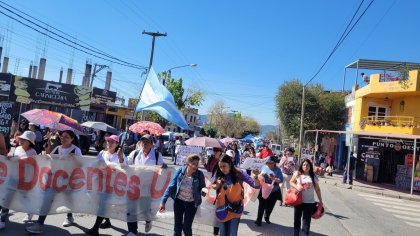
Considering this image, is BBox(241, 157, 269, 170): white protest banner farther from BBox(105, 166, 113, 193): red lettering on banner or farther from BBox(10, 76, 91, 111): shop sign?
BBox(10, 76, 91, 111): shop sign

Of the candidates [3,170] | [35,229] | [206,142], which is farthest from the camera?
[206,142]

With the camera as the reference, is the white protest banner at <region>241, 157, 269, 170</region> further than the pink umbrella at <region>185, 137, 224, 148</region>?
No

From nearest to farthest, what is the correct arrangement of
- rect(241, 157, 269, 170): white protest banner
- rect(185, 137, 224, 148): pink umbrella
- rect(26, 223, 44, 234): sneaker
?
rect(26, 223, 44, 234): sneaker → rect(241, 157, 269, 170): white protest banner → rect(185, 137, 224, 148): pink umbrella

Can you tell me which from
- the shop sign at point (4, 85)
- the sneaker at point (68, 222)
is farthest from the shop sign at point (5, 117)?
the sneaker at point (68, 222)

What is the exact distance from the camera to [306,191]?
24.0 feet

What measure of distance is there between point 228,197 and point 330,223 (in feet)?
18.7

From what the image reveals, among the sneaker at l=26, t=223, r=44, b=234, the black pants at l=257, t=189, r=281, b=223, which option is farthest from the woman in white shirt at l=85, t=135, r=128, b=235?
the black pants at l=257, t=189, r=281, b=223

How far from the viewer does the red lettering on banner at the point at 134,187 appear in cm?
721

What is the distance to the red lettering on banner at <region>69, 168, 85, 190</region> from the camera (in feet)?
23.5

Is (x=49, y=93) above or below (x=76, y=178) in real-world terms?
above

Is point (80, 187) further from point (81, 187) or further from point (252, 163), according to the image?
point (252, 163)

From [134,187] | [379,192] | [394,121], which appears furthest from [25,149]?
[394,121]

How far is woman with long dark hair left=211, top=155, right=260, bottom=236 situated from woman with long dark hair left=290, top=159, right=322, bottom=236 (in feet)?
6.11

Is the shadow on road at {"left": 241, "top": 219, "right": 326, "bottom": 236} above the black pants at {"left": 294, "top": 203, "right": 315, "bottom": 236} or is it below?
below
